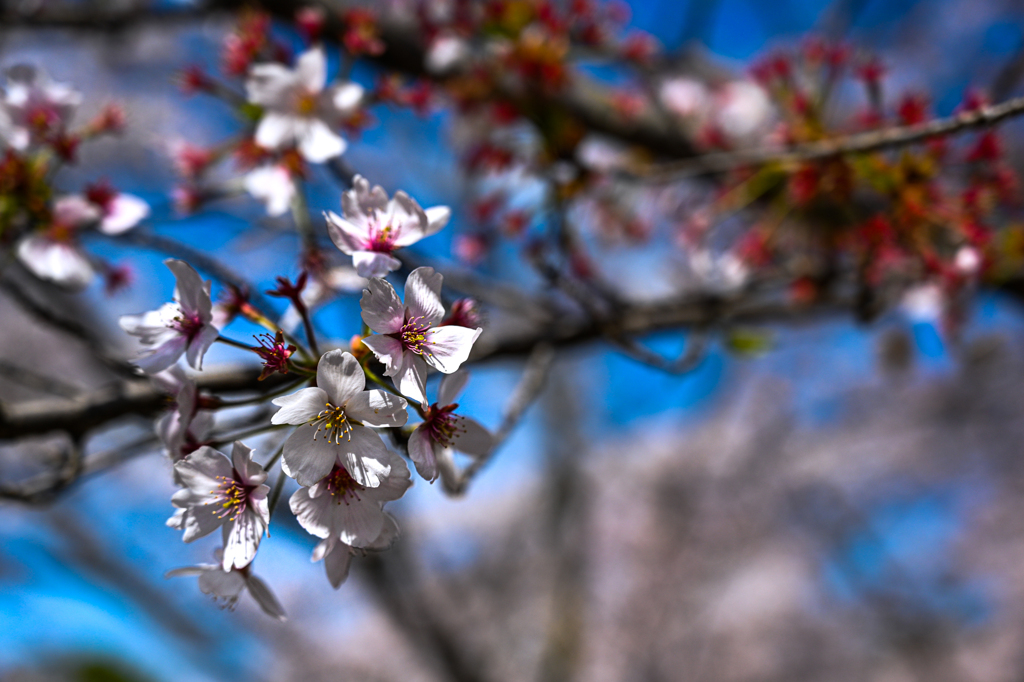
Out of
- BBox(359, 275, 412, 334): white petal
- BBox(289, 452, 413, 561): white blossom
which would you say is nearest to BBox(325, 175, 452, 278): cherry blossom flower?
BBox(359, 275, 412, 334): white petal

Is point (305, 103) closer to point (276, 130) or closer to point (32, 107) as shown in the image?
point (276, 130)

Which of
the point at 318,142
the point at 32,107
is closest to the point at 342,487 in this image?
the point at 318,142

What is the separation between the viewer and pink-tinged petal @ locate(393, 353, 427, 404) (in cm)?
71

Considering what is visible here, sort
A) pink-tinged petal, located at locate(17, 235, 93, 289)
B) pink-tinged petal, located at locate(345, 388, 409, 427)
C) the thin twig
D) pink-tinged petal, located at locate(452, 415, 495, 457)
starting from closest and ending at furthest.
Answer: pink-tinged petal, located at locate(345, 388, 409, 427) → pink-tinged petal, located at locate(452, 415, 495, 457) → the thin twig → pink-tinged petal, located at locate(17, 235, 93, 289)

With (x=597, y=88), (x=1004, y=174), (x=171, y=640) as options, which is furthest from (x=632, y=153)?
(x=171, y=640)

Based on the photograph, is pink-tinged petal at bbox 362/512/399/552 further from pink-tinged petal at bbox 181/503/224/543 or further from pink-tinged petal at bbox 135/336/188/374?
pink-tinged petal at bbox 135/336/188/374

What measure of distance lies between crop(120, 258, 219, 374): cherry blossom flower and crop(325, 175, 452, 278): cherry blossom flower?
0.68 ft

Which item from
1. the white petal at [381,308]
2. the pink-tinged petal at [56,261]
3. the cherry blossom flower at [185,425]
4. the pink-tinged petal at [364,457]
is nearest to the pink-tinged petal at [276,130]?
the pink-tinged petal at [56,261]

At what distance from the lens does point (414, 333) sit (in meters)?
0.77

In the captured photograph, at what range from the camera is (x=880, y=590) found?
20.6 feet

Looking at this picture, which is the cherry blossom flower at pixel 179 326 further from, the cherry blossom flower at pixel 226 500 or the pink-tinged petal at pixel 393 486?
the pink-tinged petal at pixel 393 486

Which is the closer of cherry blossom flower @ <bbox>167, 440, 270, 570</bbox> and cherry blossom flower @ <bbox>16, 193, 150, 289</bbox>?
cherry blossom flower @ <bbox>167, 440, 270, 570</bbox>

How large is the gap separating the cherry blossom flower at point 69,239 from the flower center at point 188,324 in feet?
1.67

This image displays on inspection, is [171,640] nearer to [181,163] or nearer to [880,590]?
[181,163]
